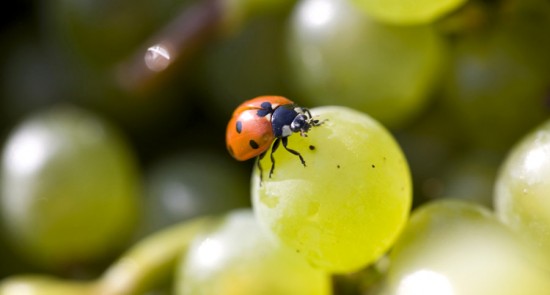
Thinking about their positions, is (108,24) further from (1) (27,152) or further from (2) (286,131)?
(2) (286,131)

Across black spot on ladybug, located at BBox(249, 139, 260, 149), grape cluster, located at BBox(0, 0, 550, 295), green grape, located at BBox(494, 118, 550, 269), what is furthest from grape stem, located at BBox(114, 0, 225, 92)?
green grape, located at BBox(494, 118, 550, 269)

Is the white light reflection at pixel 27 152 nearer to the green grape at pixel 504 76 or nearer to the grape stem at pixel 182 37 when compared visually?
the grape stem at pixel 182 37

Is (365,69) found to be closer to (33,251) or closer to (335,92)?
(335,92)

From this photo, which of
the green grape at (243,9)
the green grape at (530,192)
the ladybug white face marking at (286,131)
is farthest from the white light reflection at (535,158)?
the green grape at (243,9)

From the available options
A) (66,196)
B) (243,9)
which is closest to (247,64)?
(243,9)

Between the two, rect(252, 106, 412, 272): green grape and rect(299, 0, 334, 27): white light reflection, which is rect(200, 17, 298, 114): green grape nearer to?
rect(299, 0, 334, 27): white light reflection
